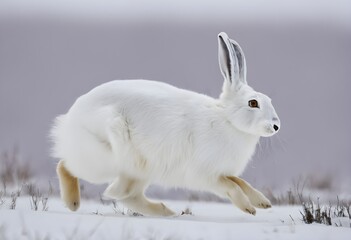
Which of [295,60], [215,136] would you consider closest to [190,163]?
[215,136]

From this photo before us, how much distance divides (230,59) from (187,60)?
1271mm

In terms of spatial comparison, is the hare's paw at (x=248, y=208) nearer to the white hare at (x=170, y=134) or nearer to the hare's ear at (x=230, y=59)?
the white hare at (x=170, y=134)

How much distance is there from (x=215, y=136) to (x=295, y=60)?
156cm

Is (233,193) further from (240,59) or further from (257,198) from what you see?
(240,59)

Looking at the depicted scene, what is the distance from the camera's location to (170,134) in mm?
3455

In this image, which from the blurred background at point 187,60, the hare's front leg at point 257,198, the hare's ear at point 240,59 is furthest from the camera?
the blurred background at point 187,60

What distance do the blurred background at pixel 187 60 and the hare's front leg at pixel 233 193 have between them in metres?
0.30

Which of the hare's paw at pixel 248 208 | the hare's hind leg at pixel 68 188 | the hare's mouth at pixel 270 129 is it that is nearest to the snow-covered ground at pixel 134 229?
the hare's paw at pixel 248 208

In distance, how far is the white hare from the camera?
11.0ft

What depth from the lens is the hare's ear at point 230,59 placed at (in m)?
3.40

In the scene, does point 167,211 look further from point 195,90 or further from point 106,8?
point 106,8

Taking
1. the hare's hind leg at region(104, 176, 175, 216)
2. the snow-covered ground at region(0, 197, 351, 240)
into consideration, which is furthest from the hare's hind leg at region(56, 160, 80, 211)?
the snow-covered ground at region(0, 197, 351, 240)

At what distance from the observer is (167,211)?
12.3 ft

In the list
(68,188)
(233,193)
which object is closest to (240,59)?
(233,193)
